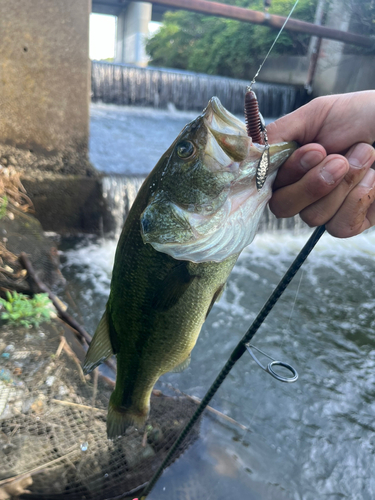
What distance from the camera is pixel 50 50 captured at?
15.3 ft

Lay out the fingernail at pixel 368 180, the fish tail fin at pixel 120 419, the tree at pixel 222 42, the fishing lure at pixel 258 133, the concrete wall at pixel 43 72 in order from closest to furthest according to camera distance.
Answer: the fishing lure at pixel 258 133 → the fingernail at pixel 368 180 → the fish tail fin at pixel 120 419 → the concrete wall at pixel 43 72 → the tree at pixel 222 42

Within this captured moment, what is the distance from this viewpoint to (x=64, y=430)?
218cm

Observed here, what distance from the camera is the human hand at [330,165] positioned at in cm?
130

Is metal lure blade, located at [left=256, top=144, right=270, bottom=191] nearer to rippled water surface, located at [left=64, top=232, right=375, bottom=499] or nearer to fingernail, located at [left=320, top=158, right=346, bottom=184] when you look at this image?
fingernail, located at [left=320, top=158, right=346, bottom=184]

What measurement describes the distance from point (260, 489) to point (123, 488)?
0.91 meters

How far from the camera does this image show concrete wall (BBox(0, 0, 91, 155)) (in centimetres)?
447

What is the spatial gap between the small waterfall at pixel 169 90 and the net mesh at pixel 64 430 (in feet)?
35.5

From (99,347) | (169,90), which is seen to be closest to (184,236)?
(99,347)

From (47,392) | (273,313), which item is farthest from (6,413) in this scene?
(273,313)

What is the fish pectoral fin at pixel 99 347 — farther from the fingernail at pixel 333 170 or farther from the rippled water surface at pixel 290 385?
the rippled water surface at pixel 290 385

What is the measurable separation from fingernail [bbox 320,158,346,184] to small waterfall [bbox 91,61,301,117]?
11804 mm

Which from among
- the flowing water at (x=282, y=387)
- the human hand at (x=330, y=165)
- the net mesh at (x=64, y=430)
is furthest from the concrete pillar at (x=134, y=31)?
the human hand at (x=330, y=165)

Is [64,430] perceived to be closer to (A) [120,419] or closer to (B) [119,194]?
(A) [120,419]

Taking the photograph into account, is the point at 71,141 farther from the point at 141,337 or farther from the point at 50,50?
the point at 141,337
